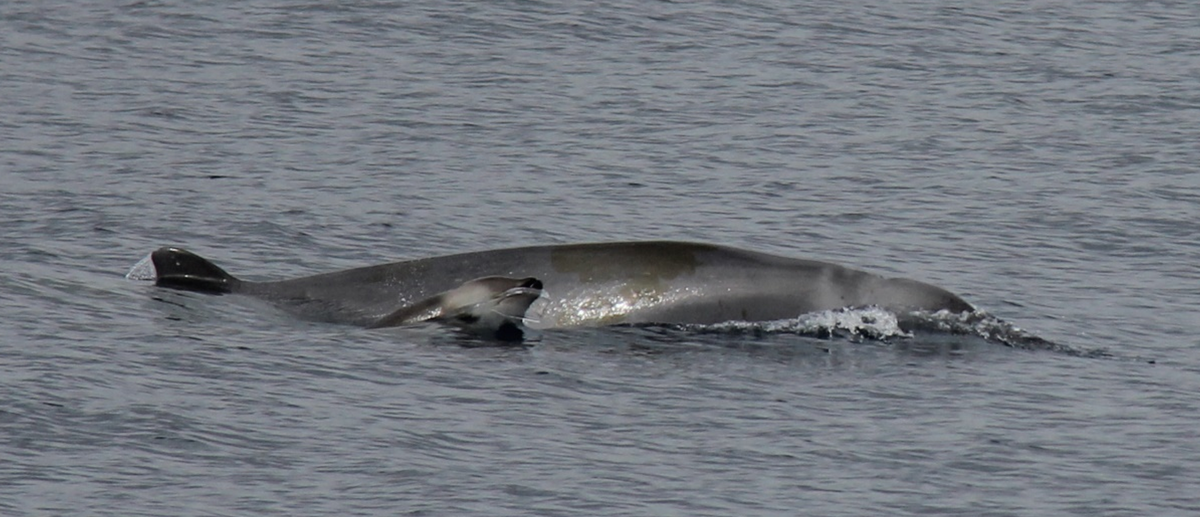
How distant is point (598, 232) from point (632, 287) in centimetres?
489

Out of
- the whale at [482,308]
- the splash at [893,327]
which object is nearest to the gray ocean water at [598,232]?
the splash at [893,327]

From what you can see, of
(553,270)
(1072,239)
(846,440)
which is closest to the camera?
(846,440)

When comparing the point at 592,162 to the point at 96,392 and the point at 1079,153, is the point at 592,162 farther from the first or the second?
the point at 96,392

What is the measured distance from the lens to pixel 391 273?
19172 millimetres

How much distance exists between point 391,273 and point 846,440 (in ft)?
17.4

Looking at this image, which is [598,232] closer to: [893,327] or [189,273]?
[189,273]

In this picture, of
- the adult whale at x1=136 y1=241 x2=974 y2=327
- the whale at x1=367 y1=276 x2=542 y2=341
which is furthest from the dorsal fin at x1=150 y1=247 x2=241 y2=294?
the whale at x1=367 y1=276 x2=542 y2=341

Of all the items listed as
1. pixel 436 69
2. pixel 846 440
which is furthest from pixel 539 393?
pixel 436 69

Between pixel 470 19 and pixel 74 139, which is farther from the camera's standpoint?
pixel 470 19

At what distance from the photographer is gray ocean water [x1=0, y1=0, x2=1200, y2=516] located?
47.3 ft

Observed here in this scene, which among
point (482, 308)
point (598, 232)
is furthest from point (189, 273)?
point (598, 232)

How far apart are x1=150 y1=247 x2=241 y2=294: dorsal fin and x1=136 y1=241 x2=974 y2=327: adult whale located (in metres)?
0.04

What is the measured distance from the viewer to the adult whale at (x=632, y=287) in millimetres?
18609

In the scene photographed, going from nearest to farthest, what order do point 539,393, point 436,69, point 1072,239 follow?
1. point 539,393
2. point 1072,239
3. point 436,69
